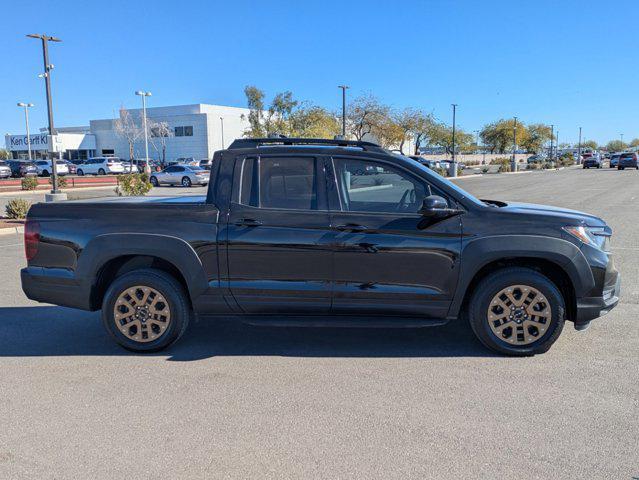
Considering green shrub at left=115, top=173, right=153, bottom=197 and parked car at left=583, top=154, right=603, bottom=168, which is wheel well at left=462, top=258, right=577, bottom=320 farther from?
parked car at left=583, top=154, right=603, bottom=168

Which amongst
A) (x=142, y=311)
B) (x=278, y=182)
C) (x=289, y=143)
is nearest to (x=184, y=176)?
(x=289, y=143)

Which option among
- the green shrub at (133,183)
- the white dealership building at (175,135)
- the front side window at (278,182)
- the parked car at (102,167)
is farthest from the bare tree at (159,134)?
the front side window at (278,182)

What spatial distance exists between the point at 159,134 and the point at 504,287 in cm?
7833

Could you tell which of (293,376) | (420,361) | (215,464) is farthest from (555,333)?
(215,464)

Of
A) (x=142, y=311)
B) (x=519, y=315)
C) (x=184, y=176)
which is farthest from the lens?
(x=184, y=176)

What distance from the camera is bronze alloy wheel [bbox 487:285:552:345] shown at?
182 inches

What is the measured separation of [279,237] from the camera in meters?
4.62

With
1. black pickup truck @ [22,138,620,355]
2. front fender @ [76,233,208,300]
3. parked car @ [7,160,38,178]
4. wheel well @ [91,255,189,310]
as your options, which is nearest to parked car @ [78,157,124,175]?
parked car @ [7,160,38,178]

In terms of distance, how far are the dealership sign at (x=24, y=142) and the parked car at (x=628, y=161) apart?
279ft

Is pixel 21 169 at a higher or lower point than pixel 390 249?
higher

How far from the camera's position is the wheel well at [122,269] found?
498cm

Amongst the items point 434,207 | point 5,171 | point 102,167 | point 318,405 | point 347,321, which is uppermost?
point 102,167

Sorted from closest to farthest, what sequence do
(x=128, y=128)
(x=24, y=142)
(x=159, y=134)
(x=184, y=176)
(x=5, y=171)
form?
(x=184, y=176) < (x=5, y=171) < (x=128, y=128) < (x=159, y=134) < (x=24, y=142)

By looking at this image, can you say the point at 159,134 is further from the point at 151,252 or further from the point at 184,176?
the point at 151,252
